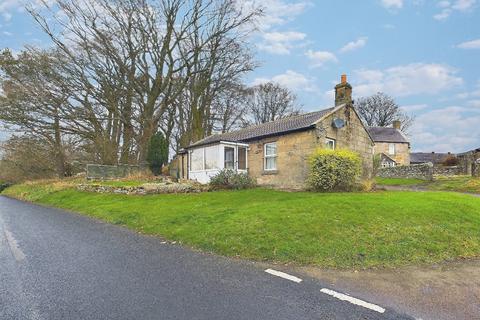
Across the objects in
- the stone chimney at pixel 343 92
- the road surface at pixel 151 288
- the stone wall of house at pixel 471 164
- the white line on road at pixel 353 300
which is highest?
the stone chimney at pixel 343 92

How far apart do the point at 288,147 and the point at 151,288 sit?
1383 centimetres

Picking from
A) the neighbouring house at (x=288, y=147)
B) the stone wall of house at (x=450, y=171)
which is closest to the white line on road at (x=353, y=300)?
the neighbouring house at (x=288, y=147)

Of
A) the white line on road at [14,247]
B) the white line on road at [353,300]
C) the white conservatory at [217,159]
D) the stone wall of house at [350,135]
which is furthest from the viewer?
the white conservatory at [217,159]

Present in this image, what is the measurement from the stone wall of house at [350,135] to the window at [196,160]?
26.5 feet

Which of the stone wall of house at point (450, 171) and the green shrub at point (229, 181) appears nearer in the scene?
the green shrub at point (229, 181)

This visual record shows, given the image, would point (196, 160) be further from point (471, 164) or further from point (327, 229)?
point (471, 164)

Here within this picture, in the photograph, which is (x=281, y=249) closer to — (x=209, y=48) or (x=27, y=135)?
(x=209, y=48)

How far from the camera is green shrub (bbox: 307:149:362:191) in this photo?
14508mm

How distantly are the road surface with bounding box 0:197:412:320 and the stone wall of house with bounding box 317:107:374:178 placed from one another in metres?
12.5

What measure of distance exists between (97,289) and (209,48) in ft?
95.1

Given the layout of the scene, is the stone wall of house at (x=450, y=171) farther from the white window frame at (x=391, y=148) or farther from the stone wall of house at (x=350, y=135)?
the white window frame at (x=391, y=148)

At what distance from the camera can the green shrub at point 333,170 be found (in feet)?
47.6

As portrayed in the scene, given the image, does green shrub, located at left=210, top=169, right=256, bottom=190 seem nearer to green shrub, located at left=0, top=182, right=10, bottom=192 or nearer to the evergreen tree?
the evergreen tree

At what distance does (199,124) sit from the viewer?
34.2m
